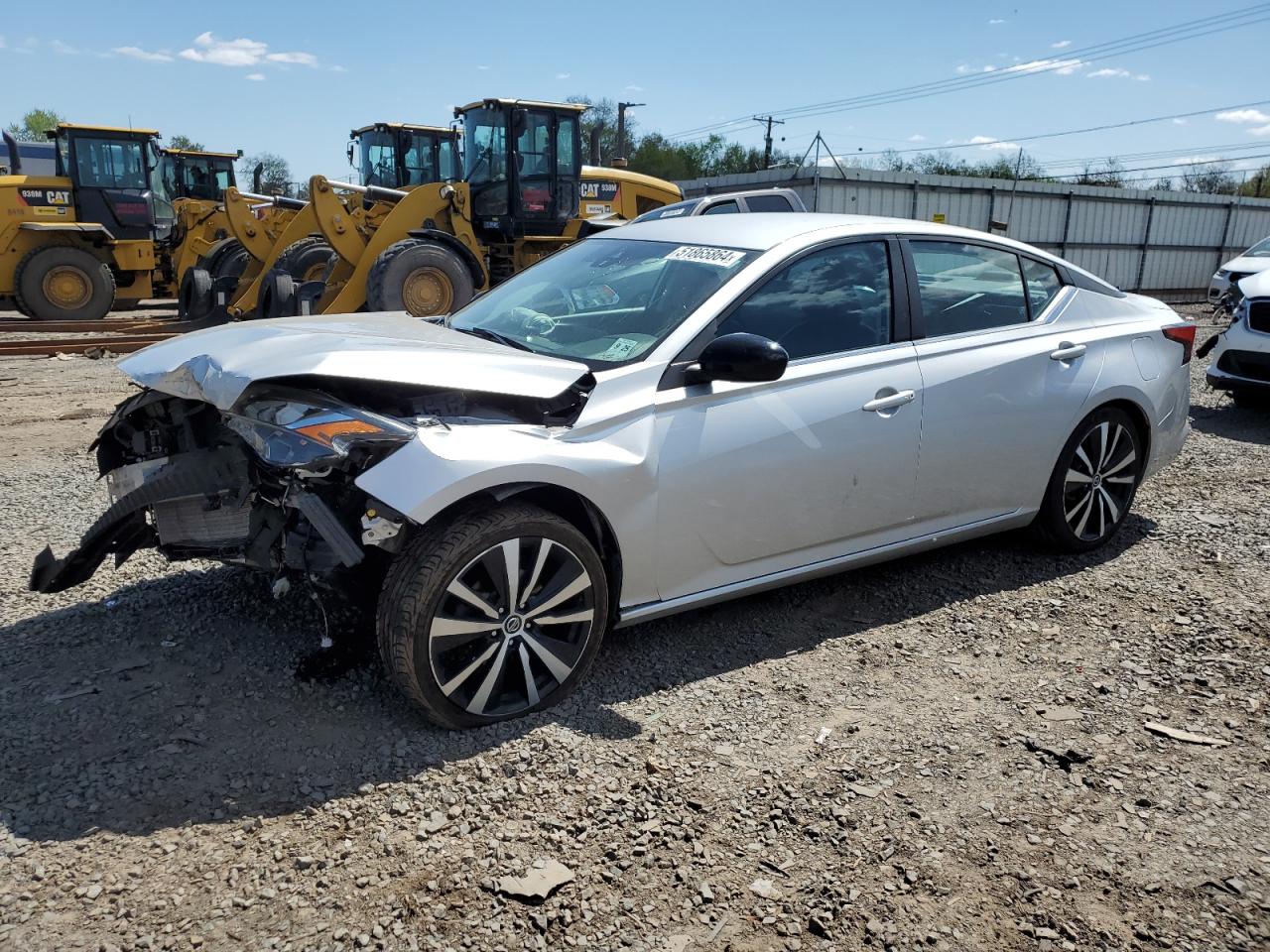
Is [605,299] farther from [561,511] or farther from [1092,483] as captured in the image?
[1092,483]

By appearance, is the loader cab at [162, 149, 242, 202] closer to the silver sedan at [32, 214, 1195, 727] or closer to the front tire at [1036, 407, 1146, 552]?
the silver sedan at [32, 214, 1195, 727]

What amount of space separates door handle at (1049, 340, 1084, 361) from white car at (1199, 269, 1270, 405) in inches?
181

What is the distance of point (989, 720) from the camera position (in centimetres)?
345

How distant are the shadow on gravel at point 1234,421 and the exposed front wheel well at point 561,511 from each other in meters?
6.66

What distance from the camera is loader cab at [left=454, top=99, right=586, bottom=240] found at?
529 inches

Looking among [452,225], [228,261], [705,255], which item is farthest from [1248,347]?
[228,261]

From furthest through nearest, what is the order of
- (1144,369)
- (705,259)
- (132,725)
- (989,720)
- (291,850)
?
1. (1144,369)
2. (705,259)
3. (989,720)
4. (132,725)
5. (291,850)

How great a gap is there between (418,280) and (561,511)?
9089 mm

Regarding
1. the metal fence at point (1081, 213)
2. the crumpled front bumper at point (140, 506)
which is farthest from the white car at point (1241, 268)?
the crumpled front bumper at point (140, 506)

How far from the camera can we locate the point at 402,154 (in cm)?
1670

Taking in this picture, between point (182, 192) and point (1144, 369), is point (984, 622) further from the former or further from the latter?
point (182, 192)

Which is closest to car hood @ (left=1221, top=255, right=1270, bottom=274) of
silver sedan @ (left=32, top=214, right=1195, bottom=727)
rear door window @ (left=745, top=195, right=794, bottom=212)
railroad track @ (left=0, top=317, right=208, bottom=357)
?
rear door window @ (left=745, top=195, right=794, bottom=212)

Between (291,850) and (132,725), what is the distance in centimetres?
95

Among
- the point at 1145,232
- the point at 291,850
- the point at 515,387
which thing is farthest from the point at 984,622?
the point at 1145,232
